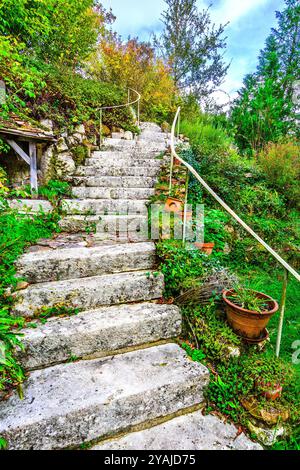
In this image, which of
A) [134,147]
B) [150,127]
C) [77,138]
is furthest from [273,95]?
[77,138]

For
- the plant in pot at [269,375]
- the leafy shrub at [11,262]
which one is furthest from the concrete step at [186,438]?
the leafy shrub at [11,262]

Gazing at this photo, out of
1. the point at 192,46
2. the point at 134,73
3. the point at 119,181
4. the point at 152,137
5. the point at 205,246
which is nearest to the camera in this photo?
the point at 205,246

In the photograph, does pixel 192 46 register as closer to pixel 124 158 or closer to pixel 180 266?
pixel 124 158

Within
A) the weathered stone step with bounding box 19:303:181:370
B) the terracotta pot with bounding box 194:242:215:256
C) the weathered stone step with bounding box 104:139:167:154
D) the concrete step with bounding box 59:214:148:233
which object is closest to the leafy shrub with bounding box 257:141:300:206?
the weathered stone step with bounding box 104:139:167:154

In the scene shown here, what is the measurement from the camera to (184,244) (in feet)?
7.39

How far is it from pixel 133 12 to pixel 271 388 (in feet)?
40.4

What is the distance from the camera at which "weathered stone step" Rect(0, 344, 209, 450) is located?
1.11m

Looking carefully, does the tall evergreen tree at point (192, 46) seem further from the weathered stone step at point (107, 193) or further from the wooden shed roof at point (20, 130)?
the weathered stone step at point (107, 193)

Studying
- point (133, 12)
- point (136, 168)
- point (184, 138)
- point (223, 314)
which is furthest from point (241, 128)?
point (223, 314)

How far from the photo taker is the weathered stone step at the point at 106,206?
2.93 meters

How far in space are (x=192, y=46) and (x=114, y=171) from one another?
1031cm

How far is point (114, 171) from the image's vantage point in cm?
377

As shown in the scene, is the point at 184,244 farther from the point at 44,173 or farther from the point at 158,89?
the point at 158,89
